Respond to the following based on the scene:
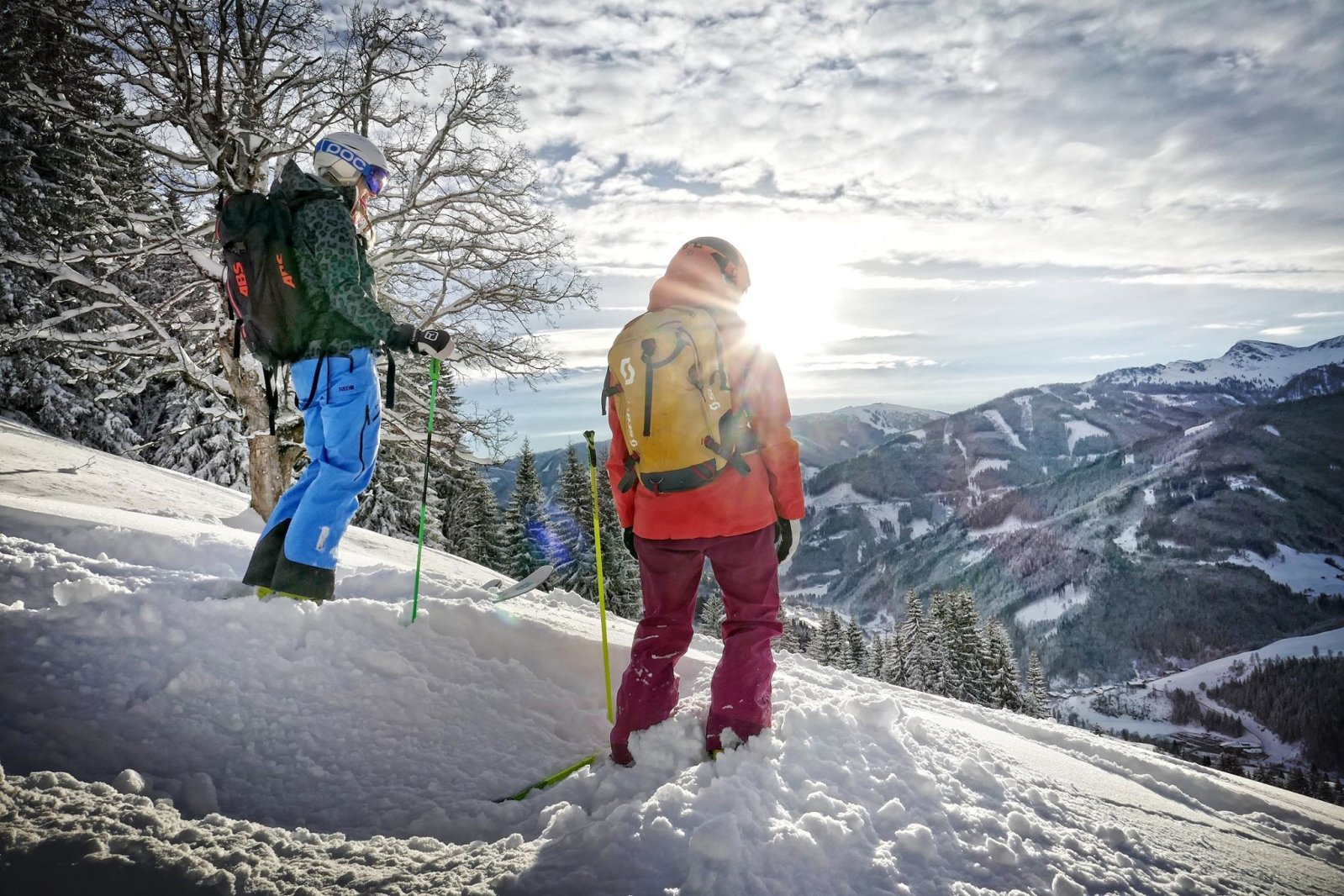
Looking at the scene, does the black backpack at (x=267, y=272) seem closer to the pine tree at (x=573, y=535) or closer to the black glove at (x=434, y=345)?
the black glove at (x=434, y=345)

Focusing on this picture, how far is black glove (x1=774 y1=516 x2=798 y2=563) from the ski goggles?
10.8ft

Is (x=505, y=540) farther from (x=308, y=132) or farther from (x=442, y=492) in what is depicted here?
(x=308, y=132)

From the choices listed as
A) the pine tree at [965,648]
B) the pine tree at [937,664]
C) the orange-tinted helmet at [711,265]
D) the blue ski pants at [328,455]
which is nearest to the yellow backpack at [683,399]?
the orange-tinted helmet at [711,265]

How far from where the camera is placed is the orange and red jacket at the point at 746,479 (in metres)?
3.38

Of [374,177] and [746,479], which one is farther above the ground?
[374,177]

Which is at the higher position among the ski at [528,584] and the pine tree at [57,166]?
the pine tree at [57,166]

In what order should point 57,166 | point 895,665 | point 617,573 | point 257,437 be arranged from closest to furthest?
point 257,437 < point 57,166 < point 617,573 < point 895,665

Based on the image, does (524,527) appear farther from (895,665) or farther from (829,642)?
(895,665)

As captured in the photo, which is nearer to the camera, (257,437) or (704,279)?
(704,279)

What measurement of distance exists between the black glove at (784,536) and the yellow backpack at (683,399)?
46 cm

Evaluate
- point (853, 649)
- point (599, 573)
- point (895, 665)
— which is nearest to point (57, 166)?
point (599, 573)

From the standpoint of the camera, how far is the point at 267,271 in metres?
3.82

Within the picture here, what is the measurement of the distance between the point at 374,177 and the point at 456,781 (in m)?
3.59

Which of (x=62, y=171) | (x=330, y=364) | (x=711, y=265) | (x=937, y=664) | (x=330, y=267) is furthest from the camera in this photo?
(x=937, y=664)
